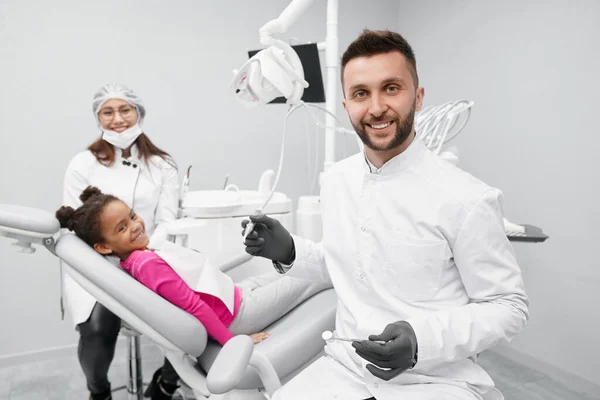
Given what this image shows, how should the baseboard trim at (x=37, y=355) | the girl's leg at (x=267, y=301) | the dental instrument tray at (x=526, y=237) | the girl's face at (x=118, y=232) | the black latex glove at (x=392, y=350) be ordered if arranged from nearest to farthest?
1. the black latex glove at (x=392, y=350)
2. the girl's face at (x=118, y=232)
3. the girl's leg at (x=267, y=301)
4. the dental instrument tray at (x=526, y=237)
5. the baseboard trim at (x=37, y=355)

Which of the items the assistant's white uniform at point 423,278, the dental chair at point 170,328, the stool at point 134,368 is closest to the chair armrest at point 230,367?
the dental chair at point 170,328

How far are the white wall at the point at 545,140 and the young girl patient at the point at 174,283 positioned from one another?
4.53 feet

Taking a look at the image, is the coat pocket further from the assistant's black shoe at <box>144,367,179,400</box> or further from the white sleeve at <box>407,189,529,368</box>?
the assistant's black shoe at <box>144,367,179,400</box>

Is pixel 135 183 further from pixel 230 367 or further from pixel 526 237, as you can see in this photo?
pixel 526 237

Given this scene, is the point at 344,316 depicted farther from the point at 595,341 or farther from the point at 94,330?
the point at 595,341

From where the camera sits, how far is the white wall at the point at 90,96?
89.4 inches

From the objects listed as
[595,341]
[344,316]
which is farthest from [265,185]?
[595,341]

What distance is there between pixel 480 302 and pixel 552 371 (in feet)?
5.70

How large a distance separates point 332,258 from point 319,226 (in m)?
1.01

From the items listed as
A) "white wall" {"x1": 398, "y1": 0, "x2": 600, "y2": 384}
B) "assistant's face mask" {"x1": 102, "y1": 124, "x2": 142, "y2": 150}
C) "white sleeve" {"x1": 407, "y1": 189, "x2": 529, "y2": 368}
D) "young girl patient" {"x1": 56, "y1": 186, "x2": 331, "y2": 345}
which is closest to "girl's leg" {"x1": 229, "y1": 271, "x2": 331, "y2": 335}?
"young girl patient" {"x1": 56, "y1": 186, "x2": 331, "y2": 345}

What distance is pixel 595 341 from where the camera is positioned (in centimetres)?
212

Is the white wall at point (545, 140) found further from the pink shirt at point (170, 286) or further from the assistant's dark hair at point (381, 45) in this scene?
the pink shirt at point (170, 286)

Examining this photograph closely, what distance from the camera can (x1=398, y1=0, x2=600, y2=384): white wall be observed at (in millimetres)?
2107

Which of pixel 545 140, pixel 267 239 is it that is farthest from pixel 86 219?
pixel 545 140
